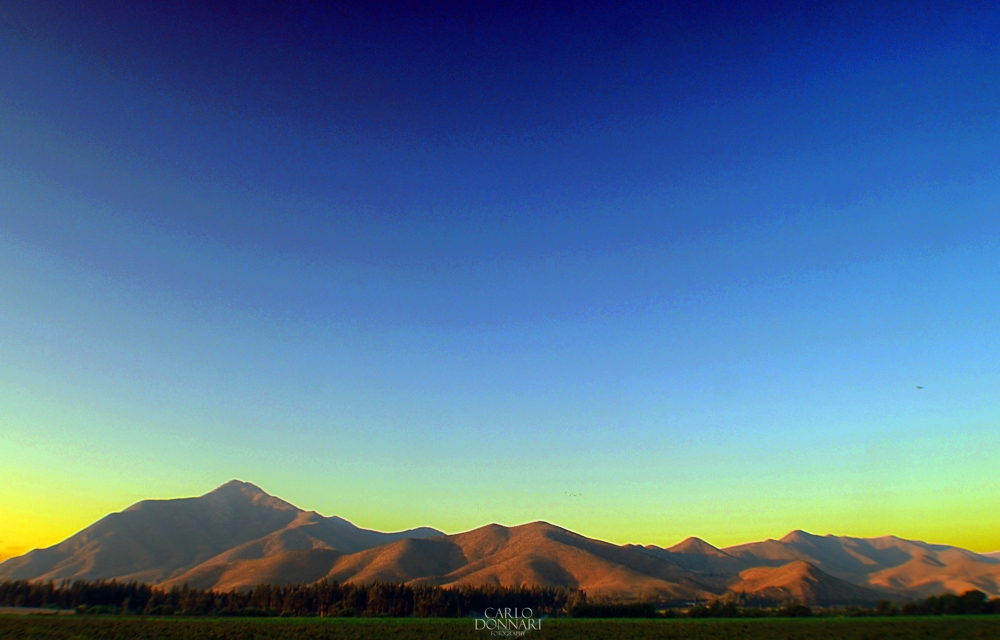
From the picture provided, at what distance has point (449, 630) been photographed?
3278 inches

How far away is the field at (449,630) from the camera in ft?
245

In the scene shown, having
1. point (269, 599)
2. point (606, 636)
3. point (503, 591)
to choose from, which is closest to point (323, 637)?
point (606, 636)

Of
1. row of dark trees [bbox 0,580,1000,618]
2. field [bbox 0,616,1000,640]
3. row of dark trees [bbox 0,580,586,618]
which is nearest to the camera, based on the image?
field [bbox 0,616,1000,640]

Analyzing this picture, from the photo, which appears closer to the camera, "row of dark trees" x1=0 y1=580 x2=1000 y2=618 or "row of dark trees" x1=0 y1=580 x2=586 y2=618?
"row of dark trees" x1=0 y1=580 x2=1000 y2=618

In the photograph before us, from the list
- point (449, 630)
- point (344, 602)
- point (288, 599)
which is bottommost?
point (344, 602)

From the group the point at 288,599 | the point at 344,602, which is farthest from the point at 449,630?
the point at 288,599

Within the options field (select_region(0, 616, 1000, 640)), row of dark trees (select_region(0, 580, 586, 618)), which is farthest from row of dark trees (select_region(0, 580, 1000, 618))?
field (select_region(0, 616, 1000, 640))

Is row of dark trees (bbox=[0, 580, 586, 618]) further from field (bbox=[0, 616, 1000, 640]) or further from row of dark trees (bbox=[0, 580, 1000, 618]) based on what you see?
field (bbox=[0, 616, 1000, 640])

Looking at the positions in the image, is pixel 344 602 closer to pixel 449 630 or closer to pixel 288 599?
pixel 288 599

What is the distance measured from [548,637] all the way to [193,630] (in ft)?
165

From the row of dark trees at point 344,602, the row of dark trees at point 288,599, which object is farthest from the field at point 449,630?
the row of dark trees at point 288,599

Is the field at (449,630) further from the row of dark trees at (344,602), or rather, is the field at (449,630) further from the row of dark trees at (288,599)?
the row of dark trees at (288,599)

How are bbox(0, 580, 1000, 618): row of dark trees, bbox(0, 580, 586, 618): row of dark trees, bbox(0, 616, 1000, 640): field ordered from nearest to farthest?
bbox(0, 616, 1000, 640): field → bbox(0, 580, 1000, 618): row of dark trees → bbox(0, 580, 586, 618): row of dark trees

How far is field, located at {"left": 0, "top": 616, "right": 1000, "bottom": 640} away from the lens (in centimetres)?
7481
